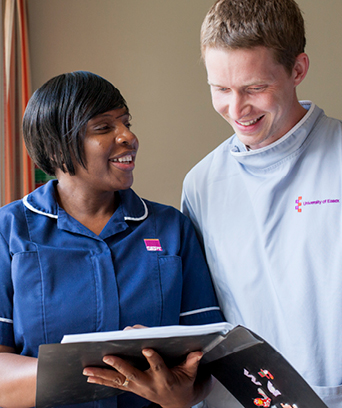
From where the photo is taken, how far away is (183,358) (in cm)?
100

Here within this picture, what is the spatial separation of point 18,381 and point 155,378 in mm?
333

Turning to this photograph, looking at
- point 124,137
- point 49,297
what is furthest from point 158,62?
point 49,297

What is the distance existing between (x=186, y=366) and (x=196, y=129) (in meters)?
2.83

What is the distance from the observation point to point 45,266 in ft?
3.69

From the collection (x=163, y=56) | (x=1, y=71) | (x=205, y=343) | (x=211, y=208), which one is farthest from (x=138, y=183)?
(x=205, y=343)

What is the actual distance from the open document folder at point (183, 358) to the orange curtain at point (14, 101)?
77.6 inches

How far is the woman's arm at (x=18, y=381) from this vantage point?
1.02 meters

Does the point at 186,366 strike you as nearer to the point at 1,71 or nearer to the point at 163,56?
the point at 1,71

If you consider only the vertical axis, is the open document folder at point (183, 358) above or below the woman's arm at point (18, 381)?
→ above

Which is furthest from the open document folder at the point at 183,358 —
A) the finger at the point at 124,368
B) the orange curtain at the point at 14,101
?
the orange curtain at the point at 14,101

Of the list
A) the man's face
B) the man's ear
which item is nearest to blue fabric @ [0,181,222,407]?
the man's face

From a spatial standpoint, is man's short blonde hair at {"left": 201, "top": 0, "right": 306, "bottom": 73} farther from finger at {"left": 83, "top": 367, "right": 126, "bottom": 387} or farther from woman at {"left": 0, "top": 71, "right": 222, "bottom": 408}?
finger at {"left": 83, "top": 367, "right": 126, "bottom": 387}

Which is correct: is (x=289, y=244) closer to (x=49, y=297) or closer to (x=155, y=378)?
(x=155, y=378)

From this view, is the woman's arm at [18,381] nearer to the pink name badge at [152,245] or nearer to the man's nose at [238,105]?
the pink name badge at [152,245]
